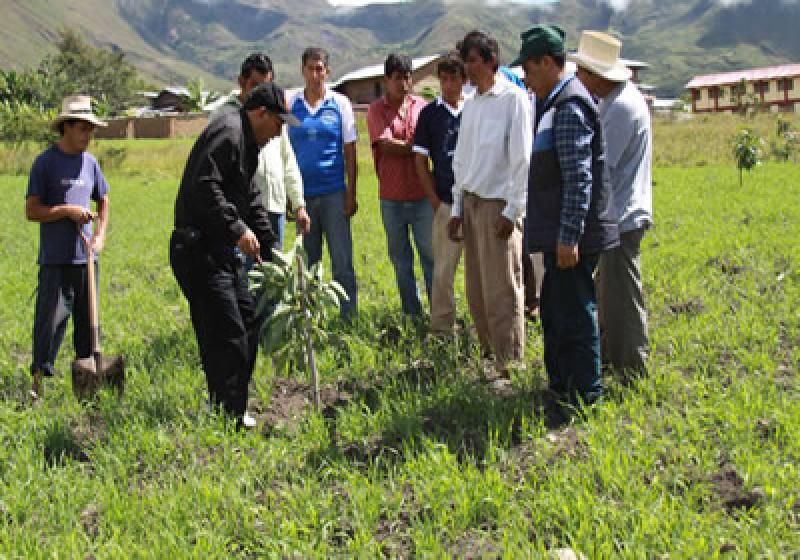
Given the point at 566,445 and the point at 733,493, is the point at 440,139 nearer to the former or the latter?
the point at 566,445

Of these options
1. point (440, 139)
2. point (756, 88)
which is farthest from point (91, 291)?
point (756, 88)

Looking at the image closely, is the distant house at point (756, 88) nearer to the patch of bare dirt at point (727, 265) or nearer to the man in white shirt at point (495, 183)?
the patch of bare dirt at point (727, 265)

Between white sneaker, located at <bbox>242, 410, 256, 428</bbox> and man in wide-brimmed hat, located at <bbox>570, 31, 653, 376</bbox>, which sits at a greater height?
man in wide-brimmed hat, located at <bbox>570, 31, 653, 376</bbox>

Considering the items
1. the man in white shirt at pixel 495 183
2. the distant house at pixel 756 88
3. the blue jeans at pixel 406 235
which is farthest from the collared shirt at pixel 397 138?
the distant house at pixel 756 88

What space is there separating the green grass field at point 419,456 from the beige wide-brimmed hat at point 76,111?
183 cm

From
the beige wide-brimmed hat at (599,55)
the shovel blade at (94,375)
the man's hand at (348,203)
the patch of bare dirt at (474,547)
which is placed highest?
the beige wide-brimmed hat at (599,55)

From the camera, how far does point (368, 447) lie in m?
3.91

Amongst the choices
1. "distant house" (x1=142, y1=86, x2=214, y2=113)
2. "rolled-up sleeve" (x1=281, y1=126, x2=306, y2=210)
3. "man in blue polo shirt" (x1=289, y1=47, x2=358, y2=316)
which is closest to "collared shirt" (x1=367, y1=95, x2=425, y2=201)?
"man in blue polo shirt" (x1=289, y1=47, x2=358, y2=316)

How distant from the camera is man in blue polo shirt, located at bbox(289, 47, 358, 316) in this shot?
5930 mm

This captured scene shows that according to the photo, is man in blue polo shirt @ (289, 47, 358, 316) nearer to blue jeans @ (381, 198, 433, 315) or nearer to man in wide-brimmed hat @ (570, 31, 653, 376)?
blue jeans @ (381, 198, 433, 315)

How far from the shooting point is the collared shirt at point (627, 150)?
4406 millimetres

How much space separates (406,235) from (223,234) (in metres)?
2.37

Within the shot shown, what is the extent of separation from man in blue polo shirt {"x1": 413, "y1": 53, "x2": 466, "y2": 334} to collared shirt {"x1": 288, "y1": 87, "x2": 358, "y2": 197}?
30.8 inches

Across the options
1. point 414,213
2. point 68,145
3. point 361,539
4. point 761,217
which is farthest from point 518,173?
point 761,217
